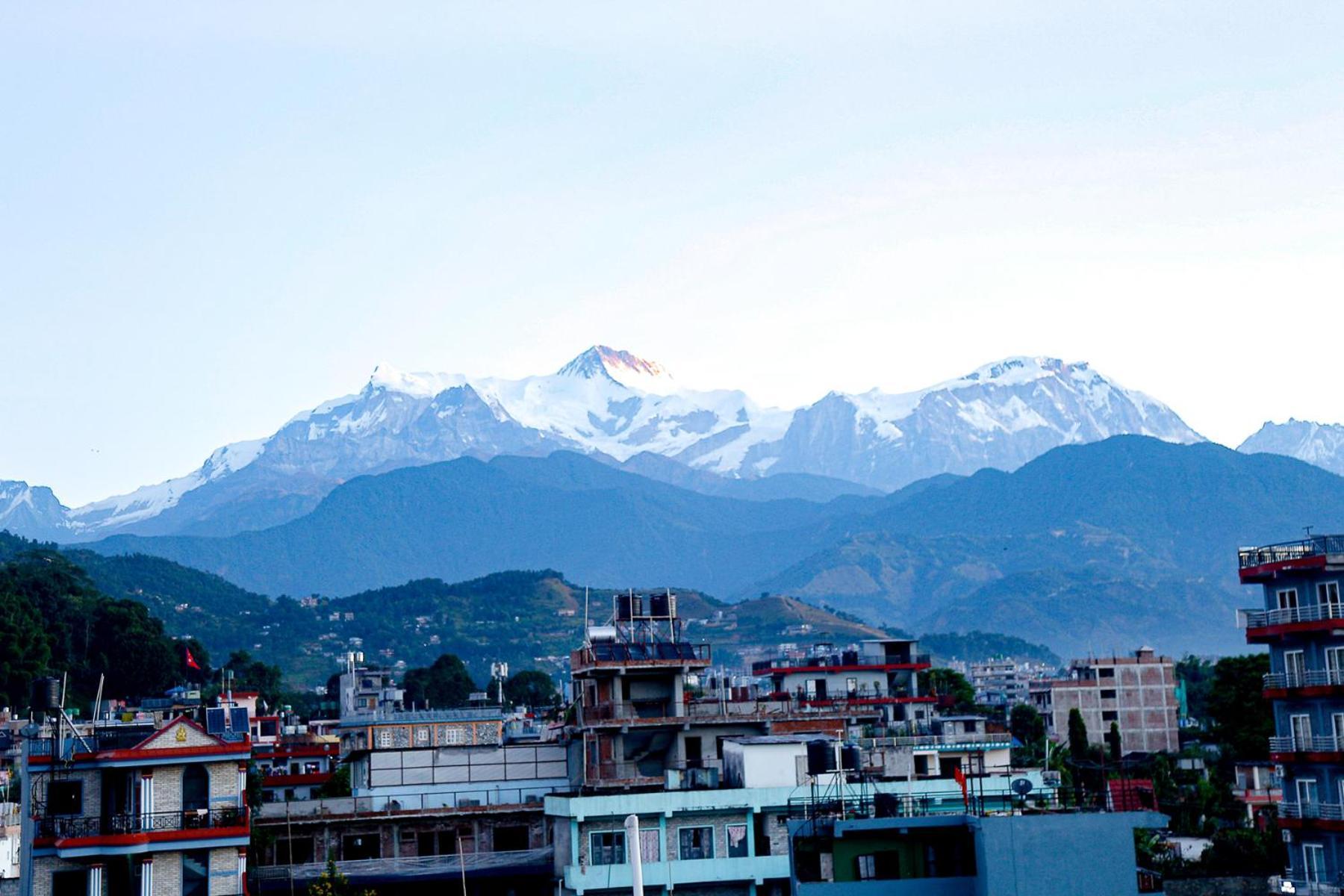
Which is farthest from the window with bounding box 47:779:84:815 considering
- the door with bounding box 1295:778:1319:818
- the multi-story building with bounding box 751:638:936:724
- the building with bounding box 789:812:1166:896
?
the multi-story building with bounding box 751:638:936:724

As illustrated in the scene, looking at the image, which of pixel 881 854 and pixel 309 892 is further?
pixel 309 892

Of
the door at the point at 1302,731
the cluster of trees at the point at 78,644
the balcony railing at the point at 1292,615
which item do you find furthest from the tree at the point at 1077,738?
the cluster of trees at the point at 78,644

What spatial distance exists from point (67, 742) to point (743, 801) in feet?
66.9

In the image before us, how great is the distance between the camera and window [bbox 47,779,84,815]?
171 feet

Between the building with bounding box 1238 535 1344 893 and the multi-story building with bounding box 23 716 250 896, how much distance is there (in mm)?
32684

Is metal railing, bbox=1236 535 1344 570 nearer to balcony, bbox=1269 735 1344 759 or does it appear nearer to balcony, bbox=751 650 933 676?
balcony, bbox=1269 735 1344 759

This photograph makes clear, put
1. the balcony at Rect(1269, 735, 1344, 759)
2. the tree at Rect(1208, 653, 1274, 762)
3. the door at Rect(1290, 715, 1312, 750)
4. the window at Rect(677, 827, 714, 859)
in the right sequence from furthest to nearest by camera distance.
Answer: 1. the tree at Rect(1208, 653, 1274, 762)
2. the door at Rect(1290, 715, 1312, 750)
3. the window at Rect(677, 827, 714, 859)
4. the balcony at Rect(1269, 735, 1344, 759)

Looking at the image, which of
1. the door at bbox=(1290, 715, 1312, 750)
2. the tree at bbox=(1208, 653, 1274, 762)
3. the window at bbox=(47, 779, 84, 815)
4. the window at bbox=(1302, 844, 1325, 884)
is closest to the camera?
the window at bbox=(47, 779, 84, 815)

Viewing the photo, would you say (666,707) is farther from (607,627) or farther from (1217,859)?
(1217,859)

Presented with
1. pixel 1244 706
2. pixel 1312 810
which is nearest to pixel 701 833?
pixel 1312 810

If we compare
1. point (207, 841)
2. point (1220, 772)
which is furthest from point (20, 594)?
point (207, 841)

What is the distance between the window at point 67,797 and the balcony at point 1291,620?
35498 millimetres

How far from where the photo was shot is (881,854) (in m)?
50.6

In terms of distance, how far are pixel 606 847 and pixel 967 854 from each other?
12719 millimetres
